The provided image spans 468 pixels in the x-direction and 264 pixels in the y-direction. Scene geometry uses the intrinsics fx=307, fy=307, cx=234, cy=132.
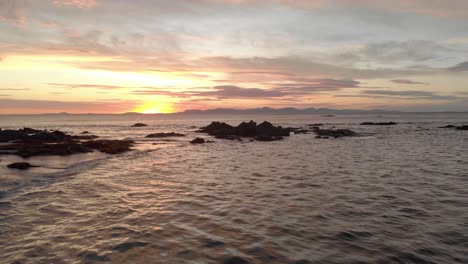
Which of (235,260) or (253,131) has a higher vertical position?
(253,131)

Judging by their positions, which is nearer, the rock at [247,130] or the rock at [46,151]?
the rock at [46,151]

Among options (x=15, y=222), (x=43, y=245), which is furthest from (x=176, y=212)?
(x=15, y=222)

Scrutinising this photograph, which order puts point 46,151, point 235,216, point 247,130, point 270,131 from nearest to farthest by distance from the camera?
point 235,216 < point 46,151 < point 270,131 < point 247,130

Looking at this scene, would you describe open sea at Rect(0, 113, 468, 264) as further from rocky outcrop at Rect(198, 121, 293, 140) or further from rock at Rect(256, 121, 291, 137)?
rocky outcrop at Rect(198, 121, 293, 140)

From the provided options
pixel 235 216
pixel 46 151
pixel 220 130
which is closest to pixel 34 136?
pixel 46 151

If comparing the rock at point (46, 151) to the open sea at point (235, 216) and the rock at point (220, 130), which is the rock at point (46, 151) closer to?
the open sea at point (235, 216)

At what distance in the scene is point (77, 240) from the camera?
351 inches

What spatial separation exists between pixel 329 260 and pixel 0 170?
21.3m

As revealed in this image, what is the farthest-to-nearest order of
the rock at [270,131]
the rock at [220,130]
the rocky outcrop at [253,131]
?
1. the rock at [220,130]
2. the rocky outcrop at [253,131]
3. the rock at [270,131]

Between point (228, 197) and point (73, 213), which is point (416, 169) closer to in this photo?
point (228, 197)

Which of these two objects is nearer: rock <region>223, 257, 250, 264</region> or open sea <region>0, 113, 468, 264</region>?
rock <region>223, 257, 250, 264</region>

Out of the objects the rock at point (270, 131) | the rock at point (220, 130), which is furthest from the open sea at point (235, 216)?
the rock at point (220, 130)

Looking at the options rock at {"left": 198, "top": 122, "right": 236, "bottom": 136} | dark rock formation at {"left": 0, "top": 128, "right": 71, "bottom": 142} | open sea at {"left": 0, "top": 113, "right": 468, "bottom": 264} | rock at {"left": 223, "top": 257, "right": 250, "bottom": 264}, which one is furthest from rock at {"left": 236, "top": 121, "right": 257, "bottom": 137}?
rock at {"left": 223, "top": 257, "right": 250, "bottom": 264}

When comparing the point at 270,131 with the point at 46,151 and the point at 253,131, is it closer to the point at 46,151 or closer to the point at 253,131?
the point at 253,131
